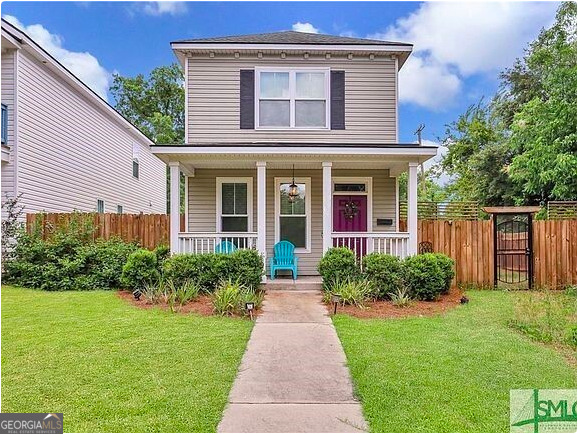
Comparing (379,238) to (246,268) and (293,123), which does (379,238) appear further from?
(293,123)

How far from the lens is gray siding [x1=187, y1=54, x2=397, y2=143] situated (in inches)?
401

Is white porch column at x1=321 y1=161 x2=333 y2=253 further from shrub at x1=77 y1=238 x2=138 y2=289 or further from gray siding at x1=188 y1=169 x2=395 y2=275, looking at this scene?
shrub at x1=77 y1=238 x2=138 y2=289

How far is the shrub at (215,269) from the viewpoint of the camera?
797 cm

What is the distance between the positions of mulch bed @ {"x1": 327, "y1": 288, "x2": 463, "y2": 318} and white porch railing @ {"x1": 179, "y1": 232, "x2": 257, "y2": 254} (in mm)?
2666

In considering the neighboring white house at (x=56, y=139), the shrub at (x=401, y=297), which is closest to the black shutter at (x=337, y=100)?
the shrub at (x=401, y=297)

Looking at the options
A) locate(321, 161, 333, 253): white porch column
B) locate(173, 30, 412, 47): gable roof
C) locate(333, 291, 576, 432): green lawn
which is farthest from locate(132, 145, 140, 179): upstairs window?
locate(333, 291, 576, 432): green lawn

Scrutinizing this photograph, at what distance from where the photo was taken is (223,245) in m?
9.23

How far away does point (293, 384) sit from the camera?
383cm

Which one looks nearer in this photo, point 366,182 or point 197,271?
point 197,271

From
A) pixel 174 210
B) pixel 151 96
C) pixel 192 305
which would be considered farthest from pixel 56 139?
pixel 151 96

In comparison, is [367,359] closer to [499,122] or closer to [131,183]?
[131,183]

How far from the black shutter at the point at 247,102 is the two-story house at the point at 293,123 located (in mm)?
26

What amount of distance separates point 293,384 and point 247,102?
7875 mm

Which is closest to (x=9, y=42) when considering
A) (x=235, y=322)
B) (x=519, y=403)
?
(x=235, y=322)
